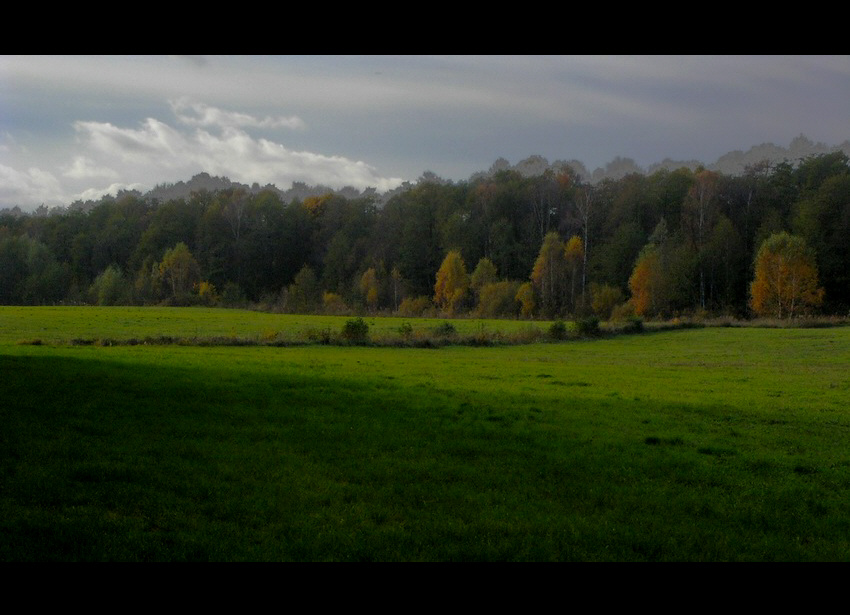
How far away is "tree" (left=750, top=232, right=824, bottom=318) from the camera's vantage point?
4347 cm

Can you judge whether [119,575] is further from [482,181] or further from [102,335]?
[482,181]

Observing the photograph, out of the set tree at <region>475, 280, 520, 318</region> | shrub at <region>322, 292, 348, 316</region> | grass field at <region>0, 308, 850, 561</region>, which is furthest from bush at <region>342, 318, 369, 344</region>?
tree at <region>475, 280, 520, 318</region>

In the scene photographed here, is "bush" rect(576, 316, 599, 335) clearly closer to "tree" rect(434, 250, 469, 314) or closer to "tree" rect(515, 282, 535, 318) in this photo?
"tree" rect(515, 282, 535, 318)

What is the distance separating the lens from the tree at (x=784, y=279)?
4347 cm

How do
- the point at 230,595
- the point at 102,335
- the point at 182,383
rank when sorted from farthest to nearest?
the point at 102,335
the point at 182,383
the point at 230,595

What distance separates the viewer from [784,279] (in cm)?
4381

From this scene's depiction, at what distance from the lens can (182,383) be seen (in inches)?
514

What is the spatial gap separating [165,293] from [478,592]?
37469mm

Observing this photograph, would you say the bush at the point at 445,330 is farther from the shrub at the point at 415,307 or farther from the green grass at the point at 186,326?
the shrub at the point at 415,307

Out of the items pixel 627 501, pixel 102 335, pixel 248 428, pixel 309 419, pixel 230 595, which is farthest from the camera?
pixel 102 335

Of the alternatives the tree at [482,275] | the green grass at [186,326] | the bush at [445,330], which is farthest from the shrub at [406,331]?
the tree at [482,275]
